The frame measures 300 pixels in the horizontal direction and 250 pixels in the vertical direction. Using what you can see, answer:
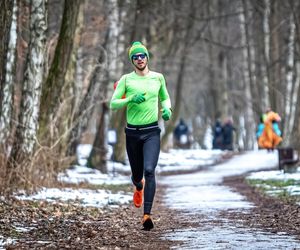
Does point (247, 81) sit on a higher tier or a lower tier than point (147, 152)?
higher

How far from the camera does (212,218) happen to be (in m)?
11.0

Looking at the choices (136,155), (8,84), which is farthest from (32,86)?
(136,155)

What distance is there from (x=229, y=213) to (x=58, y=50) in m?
7.19

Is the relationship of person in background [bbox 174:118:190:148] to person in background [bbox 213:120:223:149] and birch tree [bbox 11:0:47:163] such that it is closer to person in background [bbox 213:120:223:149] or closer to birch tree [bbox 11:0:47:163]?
person in background [bbox 213:120:223:149]

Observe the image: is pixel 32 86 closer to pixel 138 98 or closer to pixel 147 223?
pixel 138 98

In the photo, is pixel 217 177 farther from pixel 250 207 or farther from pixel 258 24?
A: pixel 258 24

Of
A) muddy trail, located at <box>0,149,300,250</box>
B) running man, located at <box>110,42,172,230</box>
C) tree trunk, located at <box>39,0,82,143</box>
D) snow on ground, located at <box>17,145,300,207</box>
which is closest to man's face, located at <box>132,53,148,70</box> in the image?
running man, located at <box>110,42,172,230</box>

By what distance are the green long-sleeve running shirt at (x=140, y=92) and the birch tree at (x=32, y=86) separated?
5531 millimetres

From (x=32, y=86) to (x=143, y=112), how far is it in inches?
234

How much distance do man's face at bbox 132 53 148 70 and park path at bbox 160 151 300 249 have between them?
194 cm

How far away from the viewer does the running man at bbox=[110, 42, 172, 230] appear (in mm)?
9742

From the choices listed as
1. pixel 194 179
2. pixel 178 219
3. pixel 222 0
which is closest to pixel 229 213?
pixel 178 219

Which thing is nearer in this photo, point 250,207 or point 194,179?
point 250,207

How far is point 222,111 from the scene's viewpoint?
162 ft
